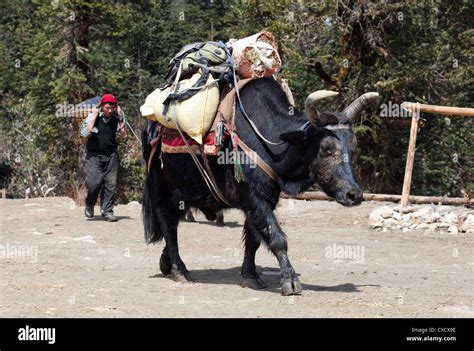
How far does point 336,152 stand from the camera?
25.0ft

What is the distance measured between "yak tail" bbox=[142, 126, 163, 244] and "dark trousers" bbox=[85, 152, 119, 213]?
14.2ft

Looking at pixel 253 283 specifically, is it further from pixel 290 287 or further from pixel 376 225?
pixel 376 225

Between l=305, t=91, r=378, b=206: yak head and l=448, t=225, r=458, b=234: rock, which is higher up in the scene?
l=305, t=91, r=378, b=206: yak head

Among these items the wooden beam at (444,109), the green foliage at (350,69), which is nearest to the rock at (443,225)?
the wooden beam at (444,109)

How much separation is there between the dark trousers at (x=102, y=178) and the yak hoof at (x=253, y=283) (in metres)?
5.62

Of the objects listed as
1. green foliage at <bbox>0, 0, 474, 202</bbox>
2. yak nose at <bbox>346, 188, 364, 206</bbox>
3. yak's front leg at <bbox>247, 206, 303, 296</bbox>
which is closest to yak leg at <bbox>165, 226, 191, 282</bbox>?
yak's front leg at <bbox>247, 206, 303, 296</bbox>

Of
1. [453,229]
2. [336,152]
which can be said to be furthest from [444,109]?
[336,152]

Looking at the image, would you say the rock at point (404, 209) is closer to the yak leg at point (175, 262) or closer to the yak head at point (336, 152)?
the yak leg at point (175, 262)

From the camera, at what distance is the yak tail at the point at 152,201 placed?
922cm

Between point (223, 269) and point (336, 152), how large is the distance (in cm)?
265

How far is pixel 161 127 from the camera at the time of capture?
8.95 meters

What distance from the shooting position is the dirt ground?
734 centimetres

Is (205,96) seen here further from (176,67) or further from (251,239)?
(251,239)

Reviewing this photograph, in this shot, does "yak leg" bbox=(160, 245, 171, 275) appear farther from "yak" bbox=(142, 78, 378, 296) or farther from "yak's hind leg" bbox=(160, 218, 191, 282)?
"yak" bbox=(142, 78, 378, 296)
